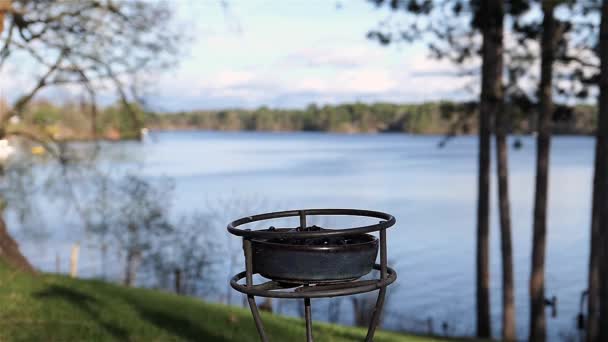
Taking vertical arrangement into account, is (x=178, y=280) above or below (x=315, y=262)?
below

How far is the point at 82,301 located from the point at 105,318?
0.59 meters

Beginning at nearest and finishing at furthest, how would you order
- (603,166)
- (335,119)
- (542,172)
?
(603,166), (542,172), (335,119)

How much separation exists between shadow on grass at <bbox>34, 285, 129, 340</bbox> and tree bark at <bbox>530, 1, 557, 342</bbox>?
25.7 feet

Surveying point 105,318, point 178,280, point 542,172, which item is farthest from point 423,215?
point 105,318

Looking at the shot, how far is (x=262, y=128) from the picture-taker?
387 feet

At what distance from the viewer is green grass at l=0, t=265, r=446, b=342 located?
17.6 feet

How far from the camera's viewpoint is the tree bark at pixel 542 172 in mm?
11445

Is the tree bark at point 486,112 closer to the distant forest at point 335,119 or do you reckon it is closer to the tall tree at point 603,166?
the tall tree at point 603,166

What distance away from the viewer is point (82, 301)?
20.9 ft

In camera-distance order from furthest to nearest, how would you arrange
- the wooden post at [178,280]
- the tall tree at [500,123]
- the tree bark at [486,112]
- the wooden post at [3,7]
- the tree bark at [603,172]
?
the wooden post at [178,280] → the tall tree at [500,123] → the tree bark at [486,112] → the tree bark at [603,172] → the wooden post at [3,7]

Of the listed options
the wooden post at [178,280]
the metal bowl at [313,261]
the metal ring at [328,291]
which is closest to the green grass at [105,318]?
the metal ring at [328,291]

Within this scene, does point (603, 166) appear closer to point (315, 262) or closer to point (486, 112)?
point (486, 112)

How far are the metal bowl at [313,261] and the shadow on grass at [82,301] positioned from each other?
324cm

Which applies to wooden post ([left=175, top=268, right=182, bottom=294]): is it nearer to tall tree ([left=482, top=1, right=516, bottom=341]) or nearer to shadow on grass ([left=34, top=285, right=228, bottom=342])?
tall tree ([left=482, top=1, right=516, bottom=341])
